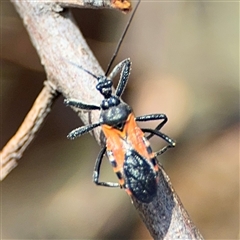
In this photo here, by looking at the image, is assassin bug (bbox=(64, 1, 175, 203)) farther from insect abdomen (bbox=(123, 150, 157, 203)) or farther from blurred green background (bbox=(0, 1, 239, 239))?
blurred green background (bbox=(0, 1, 239, 239))

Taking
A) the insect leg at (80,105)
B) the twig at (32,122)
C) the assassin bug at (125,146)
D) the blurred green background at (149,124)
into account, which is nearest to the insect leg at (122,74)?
the assassin bug at (125,146)

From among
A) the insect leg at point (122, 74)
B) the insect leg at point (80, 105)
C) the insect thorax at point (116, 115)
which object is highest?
the insect leg at point (122, 74)

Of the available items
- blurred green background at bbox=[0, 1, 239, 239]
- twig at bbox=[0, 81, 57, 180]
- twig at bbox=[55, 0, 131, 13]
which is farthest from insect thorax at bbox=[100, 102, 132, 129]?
blurred green background at bbox=[0, 1, 239, 239]

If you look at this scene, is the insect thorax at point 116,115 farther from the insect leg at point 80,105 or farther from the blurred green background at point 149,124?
the blurred green background at point 149,124

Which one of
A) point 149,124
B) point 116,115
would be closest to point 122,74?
point 116,115

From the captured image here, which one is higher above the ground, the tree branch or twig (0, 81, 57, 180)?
the tree branch

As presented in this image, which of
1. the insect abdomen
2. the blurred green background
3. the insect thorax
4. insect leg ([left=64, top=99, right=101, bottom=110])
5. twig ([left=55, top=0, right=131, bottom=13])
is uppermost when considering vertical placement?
twig ([left=55, top=0, right=131, bottom=13])

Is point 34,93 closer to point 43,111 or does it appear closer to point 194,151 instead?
point 43,111

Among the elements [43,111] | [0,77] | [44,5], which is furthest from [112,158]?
[0,77]
